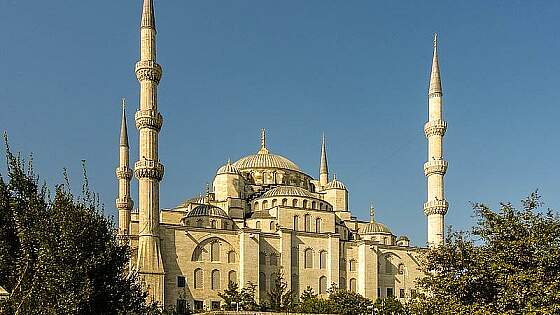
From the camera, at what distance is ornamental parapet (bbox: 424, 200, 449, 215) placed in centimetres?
3691

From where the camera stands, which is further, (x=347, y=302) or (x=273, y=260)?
(x=273, y=260)

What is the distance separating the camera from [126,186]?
4134 centimetres

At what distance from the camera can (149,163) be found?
110 feet

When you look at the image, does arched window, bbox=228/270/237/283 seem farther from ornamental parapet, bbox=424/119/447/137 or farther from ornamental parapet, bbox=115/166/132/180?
ornamental parapet, bbox=424/119/447/137

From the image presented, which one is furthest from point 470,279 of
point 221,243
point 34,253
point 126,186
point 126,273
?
point 126,186

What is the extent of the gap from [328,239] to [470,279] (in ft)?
90.8

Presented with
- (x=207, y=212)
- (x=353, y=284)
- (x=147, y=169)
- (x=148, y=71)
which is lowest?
(x=353, y=284)

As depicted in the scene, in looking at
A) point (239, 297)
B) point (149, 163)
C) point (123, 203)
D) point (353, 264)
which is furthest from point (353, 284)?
point (149, 163)

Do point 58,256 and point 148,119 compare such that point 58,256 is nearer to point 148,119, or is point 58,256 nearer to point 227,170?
point 148,119

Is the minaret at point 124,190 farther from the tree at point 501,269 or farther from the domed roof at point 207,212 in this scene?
the tree at point 501,269

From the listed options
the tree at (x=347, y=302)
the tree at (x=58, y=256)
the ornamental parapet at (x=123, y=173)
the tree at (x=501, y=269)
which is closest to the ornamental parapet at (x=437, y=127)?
the tree at (x=347, y=302)

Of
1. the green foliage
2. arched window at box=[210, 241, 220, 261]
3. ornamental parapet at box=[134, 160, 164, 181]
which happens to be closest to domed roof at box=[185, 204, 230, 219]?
arched window at box=[210, 241, 220, 261]

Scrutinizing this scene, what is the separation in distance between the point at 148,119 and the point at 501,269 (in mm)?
21882

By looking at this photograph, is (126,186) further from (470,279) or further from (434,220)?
(470,279)
